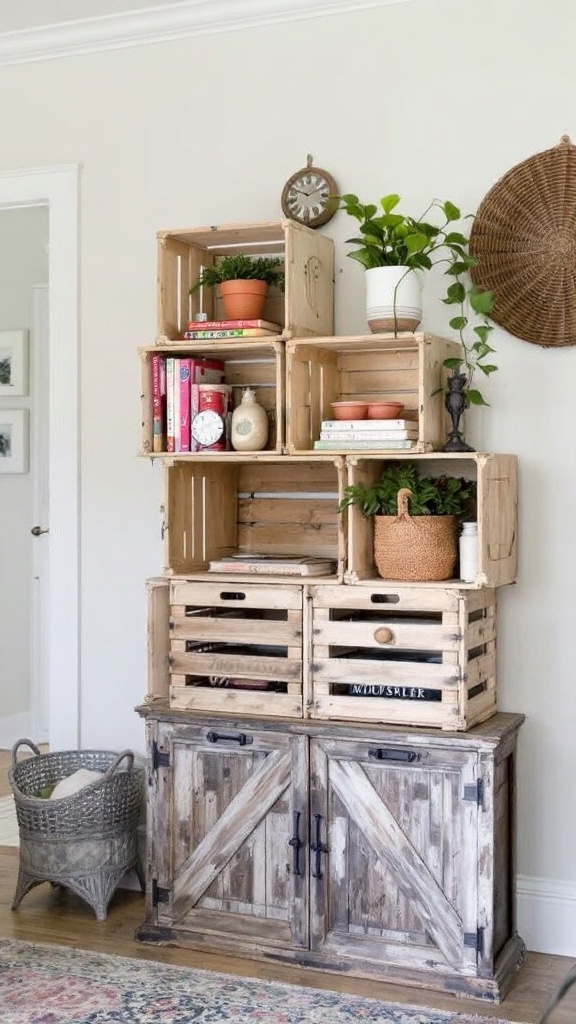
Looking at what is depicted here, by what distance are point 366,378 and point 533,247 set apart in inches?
22.8

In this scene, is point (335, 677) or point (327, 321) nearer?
point (335, 677)

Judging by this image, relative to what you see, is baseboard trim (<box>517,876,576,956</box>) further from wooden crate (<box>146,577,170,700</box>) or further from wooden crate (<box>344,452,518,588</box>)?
wooden crate (<box>146,577,170,700</box>)

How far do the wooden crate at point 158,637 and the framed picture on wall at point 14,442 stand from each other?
2381mm

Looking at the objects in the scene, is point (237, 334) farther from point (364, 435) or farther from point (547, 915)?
point (547, 915)

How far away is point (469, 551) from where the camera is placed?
3111 millimetres

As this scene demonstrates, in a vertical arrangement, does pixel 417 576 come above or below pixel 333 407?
below

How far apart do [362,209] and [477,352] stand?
50cm

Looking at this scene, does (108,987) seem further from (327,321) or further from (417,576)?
(327,321)

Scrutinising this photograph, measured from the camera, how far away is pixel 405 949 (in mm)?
3062

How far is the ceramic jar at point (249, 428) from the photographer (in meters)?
3.33

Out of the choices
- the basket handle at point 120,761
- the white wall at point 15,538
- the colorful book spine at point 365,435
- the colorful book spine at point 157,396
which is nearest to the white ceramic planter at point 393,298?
the colorful book spine at point 365,435

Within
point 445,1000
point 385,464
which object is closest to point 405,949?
point 445,1000

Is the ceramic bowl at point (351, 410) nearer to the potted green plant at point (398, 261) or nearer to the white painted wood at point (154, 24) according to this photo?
the potted green plant at point (398, 261)

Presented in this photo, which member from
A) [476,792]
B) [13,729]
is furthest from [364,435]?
[13,729]
